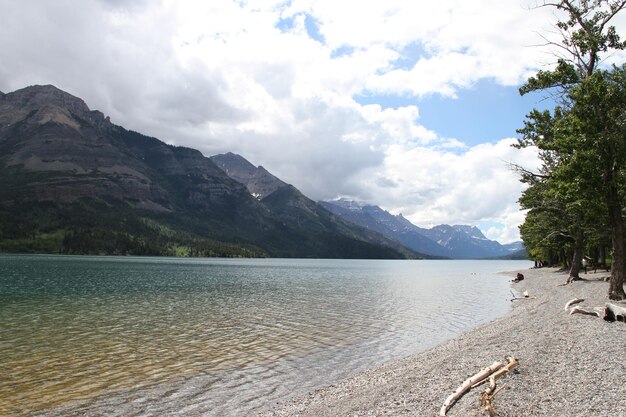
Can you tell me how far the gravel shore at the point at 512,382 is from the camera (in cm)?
1361

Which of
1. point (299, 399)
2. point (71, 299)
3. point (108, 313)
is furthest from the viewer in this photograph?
point (71, 299)

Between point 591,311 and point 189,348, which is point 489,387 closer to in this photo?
point 189,348

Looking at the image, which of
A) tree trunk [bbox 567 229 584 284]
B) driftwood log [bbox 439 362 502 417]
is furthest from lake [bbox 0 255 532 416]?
tree trunk [bbox 567 229 584 284]

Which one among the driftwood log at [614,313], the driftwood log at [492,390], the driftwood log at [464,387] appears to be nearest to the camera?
the driftwood log at [492,390]

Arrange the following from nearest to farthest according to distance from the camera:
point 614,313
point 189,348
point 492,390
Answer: point 492,390, point 614,313, point 189,348

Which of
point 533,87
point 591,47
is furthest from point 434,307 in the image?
point 591,47

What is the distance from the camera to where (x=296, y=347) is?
1203 inches

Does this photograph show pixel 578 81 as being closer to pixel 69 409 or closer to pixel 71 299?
pixel 69 409

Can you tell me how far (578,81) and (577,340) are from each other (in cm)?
2384

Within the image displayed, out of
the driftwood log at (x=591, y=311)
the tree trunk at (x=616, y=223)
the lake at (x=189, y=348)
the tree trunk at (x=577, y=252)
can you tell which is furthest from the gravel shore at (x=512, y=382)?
the tree trunk at (x=577, y=252)

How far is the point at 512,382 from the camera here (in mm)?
15789

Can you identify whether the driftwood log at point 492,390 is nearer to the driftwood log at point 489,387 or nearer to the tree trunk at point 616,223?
the driftwood log at point 489,387

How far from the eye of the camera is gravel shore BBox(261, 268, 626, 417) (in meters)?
13.6

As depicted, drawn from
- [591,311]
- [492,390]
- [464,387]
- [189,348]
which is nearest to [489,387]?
[492,390]
